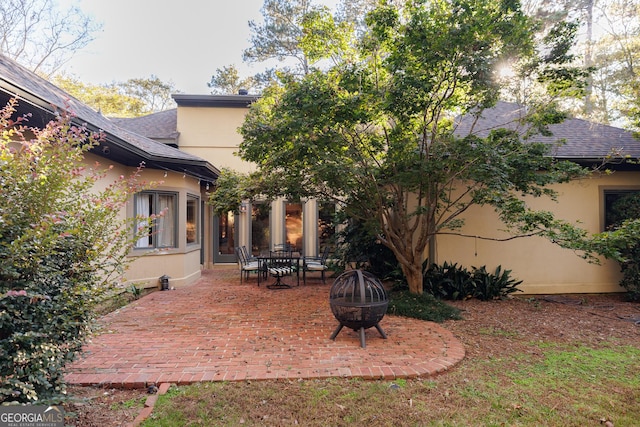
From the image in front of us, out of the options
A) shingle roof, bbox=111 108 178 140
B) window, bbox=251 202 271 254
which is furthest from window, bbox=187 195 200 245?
shingle roof, bbox=111 108 178 140

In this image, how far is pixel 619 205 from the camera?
26.2ft

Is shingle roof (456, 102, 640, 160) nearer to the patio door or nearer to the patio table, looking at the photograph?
the patio table

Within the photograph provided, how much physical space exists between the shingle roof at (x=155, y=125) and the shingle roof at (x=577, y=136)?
1043cm

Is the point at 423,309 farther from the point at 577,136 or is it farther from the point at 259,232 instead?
the point at 259,232

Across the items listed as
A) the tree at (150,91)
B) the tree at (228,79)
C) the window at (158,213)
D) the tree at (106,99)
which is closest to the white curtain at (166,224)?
the window at (158,213)

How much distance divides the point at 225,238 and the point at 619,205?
11.9m

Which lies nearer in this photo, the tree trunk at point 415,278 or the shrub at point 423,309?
the shrub at point 423,309

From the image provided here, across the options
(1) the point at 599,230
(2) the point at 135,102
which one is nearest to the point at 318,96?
(1) the point at 599,230

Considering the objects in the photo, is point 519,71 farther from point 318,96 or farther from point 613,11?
point 613,11

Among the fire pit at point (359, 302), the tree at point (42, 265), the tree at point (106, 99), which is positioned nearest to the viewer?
the tree at point (42, 265)

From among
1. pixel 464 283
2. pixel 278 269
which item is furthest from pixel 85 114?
pixel 464 283

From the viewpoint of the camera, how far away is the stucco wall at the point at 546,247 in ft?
26.9

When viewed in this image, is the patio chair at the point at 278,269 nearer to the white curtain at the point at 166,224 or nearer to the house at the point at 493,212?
the house at the point at 493,212

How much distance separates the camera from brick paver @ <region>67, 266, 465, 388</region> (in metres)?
3.63
